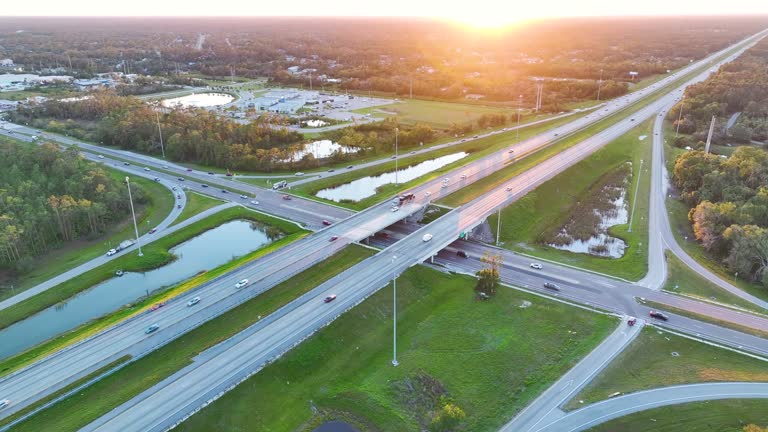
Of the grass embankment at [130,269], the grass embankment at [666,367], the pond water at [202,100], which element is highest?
the pond water at [202,100]

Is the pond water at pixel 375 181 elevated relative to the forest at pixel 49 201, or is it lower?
lower

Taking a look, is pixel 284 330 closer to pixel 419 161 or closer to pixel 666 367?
pixel 666 367

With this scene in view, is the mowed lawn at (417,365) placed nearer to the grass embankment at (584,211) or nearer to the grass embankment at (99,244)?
the grass embankment at (584,211)

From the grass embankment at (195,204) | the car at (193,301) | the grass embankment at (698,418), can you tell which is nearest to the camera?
the grass embankment at (698,418)

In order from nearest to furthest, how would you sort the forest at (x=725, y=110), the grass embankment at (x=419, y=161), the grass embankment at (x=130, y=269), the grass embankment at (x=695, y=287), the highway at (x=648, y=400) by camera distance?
the highway at (x=648, y=400)
the grass embankment at (x=130, y=269)
the grass embankment at (x=695, y=287)
the grass embankment at (x=419, y=161)
the forest at (x=725, y=110)

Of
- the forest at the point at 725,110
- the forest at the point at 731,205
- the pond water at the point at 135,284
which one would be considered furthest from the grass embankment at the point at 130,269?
the forest at the point at 725,110

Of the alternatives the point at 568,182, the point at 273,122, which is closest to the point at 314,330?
the point at 568,182
